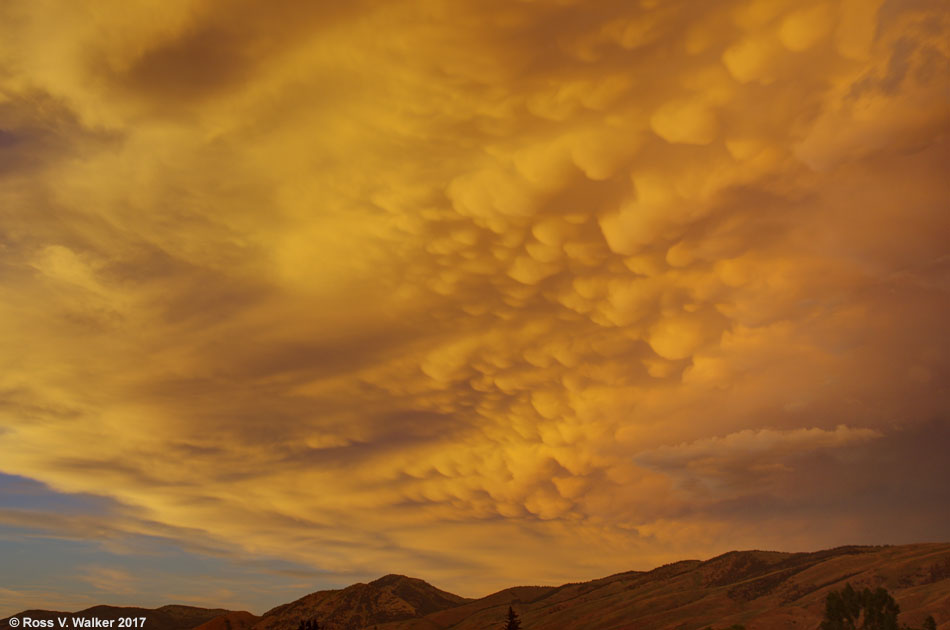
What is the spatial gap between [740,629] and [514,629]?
150 feet

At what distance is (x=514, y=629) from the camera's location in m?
150

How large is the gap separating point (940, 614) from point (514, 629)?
119 m

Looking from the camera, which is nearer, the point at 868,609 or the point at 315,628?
the point at 868,609

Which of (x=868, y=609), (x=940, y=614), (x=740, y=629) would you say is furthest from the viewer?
(x=940, y=614)

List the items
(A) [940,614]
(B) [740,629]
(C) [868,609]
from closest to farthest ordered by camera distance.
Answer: (C) [868,609], (B) [740,629], (A) [940,614]

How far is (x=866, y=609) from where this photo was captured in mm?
138125

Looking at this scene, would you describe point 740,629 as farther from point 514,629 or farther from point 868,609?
point 514,629

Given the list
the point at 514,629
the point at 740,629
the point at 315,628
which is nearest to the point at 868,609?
→ the point at 740,629

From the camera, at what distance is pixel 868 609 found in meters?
137

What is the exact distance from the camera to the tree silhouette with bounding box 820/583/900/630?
135 meters

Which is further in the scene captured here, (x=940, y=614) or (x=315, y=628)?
(x=940, y=614)

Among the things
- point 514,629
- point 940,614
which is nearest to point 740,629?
point 514,629

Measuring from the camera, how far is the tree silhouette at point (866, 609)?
135 m

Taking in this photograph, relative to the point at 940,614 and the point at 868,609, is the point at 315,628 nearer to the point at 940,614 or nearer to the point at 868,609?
the point at 868,609
